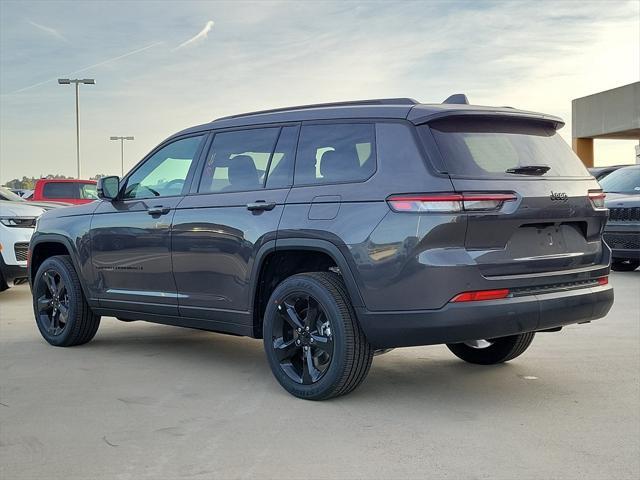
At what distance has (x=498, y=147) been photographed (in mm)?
5195

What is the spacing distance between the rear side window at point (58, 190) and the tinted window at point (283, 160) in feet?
50.5

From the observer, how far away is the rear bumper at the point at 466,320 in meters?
4.83

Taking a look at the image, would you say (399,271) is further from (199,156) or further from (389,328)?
(199,156)

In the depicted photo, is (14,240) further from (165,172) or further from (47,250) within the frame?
(165,172)

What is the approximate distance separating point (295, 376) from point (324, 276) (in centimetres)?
67

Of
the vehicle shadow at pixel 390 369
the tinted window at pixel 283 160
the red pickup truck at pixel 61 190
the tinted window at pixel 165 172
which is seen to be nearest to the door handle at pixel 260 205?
the tinted window at pixel 283 160

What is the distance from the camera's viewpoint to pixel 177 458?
4230 millimetres

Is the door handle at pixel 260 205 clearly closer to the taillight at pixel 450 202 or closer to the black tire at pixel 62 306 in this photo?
the taillight at pixel 450 202

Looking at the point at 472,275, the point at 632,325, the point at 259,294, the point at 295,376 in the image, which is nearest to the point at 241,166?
the point at 259,294

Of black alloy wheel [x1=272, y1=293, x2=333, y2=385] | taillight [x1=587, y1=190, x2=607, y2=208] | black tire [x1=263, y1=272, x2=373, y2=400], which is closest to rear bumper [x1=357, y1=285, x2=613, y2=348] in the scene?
black tire [x1=263, y1=272, x2=373, y2=400]

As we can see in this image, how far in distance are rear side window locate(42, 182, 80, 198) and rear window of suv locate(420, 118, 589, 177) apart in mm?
16342

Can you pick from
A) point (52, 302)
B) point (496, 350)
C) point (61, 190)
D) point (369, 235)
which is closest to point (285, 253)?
point (369, 235)

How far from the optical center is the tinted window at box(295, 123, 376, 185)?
17.2 feet

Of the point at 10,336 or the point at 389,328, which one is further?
the point at 10,336
